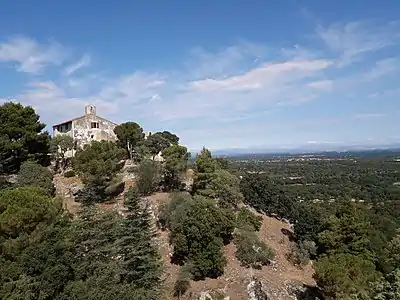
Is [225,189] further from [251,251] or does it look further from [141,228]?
[141,228]

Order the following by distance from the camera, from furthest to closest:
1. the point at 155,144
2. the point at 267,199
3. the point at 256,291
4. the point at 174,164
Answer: the point at 155,144, the point at 267,199, the point at 174,164, the point at 256,291

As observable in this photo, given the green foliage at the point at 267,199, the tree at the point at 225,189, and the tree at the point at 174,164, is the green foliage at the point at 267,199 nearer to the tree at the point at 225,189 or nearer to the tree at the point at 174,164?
the tree at the point at 225,189

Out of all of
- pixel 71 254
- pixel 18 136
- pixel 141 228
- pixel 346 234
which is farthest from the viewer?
pixel 18 136

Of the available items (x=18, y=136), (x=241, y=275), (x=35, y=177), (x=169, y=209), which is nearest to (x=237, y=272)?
(x=241, y=275)

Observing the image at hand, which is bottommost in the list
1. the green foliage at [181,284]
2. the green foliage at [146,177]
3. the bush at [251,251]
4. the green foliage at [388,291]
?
the green foliage at [181,284]

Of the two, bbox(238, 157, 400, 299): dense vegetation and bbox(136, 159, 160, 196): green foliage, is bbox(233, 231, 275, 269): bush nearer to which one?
bbox(238, 157, 400, 299): dense vegetation

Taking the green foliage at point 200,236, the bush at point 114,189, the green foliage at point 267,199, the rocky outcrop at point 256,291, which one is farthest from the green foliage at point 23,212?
the green foliage at point 267,199

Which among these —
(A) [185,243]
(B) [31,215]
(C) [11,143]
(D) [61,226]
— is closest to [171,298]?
(A) [185,243]

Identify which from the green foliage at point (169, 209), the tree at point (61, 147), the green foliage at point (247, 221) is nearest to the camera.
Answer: the green foliage at point (169, 209)
